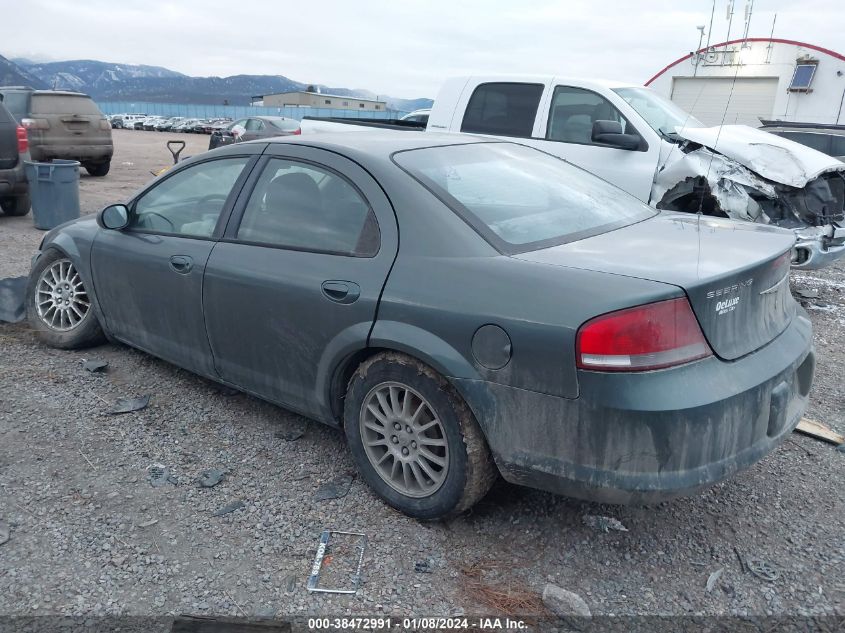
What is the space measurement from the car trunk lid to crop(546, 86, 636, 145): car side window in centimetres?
410

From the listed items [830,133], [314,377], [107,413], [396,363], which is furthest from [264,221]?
[830,133]

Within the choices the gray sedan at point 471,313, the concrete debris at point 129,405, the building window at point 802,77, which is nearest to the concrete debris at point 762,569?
the gray sedan at point 471,313

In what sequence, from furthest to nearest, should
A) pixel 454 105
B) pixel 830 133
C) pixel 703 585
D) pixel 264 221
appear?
1. pixel 830 133
2. pixel 454 105
3. pixel 264 221
4. pixel 703 585

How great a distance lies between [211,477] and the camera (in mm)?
3385

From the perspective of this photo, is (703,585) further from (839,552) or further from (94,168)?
(94,168)

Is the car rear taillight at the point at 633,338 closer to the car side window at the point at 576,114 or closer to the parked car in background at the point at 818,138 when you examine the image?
the car side window at the point at 576,114

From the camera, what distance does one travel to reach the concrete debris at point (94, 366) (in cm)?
457

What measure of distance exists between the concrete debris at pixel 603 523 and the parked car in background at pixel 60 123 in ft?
43.4

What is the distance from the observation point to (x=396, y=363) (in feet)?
9.62

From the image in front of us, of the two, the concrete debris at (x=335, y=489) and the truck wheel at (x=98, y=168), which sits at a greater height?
the truck wheel at (x=98, y=168)

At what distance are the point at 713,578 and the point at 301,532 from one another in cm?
164

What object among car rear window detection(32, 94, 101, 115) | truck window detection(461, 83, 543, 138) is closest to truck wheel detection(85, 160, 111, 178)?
car rear window detection(32, 94, 101, 115)

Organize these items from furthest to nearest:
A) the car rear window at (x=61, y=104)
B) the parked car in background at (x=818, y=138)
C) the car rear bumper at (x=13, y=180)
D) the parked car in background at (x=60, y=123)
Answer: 1. the car rear window at (x=61, y=104)
2. the parked car in background at (x=60, y=123)
3. the parked car in background at (x=818, y=138)
4. the car rear bumper at (x=13, y=180)

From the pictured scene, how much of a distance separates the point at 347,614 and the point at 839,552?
1.99m
